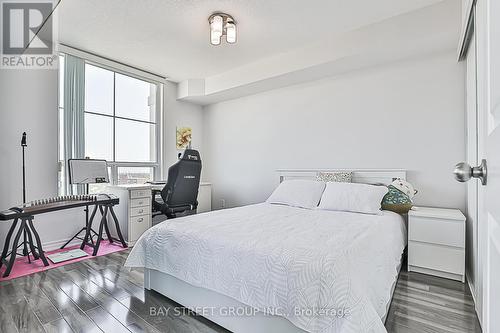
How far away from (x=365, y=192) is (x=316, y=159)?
1.10 meters

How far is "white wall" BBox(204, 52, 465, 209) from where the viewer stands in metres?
2.88

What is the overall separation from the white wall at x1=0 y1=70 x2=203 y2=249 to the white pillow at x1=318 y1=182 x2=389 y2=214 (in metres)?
3.21

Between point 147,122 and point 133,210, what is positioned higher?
point 147,122

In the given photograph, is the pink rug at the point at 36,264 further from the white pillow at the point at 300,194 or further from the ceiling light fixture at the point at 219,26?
the ceiling light fixture at the point at 219,26

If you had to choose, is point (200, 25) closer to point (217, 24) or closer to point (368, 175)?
point (217, 24)

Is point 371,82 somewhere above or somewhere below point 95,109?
above

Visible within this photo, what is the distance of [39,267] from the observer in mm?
2688

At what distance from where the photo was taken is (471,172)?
2.22 ft

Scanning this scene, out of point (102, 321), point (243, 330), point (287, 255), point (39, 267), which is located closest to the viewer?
point (287, 255)

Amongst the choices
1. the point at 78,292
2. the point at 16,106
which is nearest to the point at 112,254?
the point at 78,292

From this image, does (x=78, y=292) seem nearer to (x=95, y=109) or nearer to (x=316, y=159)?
(x=95, y=109)

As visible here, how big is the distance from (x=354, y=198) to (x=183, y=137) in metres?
3.24

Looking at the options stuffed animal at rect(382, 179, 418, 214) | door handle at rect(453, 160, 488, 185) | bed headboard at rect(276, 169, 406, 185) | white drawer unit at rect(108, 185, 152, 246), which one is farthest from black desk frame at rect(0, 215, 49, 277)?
stuffed animal at rect(382, 179, 418, 214)

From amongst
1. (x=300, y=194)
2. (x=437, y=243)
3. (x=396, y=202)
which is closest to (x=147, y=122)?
(x=300, y=194)
